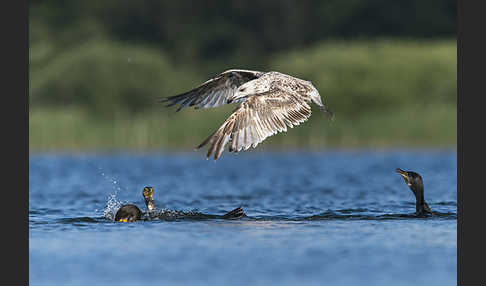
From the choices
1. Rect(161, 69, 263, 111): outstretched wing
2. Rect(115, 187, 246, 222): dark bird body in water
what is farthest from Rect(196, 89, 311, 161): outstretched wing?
Rect(161, 69, 263, 111): outstretched wing

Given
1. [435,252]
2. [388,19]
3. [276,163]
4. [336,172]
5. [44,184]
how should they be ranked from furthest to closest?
[388,19] < [276,163] < [336,172] < [44,184] < [435,252]

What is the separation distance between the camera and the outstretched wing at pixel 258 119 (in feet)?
33.9

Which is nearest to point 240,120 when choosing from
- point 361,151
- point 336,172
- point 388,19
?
point 336,172

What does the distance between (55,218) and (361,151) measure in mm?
18343

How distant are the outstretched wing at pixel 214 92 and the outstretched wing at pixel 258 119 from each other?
67.6 inches

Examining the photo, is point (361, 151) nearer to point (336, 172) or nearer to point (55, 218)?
point (336, 172)

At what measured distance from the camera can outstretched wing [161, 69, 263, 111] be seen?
42.5ft

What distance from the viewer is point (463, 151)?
10.5m

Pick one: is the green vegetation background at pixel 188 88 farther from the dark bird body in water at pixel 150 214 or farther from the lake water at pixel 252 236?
the dark bird body in water at pixel 150 214

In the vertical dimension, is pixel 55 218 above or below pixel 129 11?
below

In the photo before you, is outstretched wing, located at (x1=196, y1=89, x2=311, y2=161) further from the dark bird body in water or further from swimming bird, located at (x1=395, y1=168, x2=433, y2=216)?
swimming bird, located at (x1=395, y1=168, x2=433, y2=216)

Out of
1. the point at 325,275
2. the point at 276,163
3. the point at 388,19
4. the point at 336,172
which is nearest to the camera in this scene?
the point at 325,275

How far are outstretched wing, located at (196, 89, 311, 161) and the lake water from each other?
106 cm

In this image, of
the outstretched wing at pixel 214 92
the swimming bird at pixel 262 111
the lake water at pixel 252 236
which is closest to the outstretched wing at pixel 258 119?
the swimming bird at pixel 262 111
